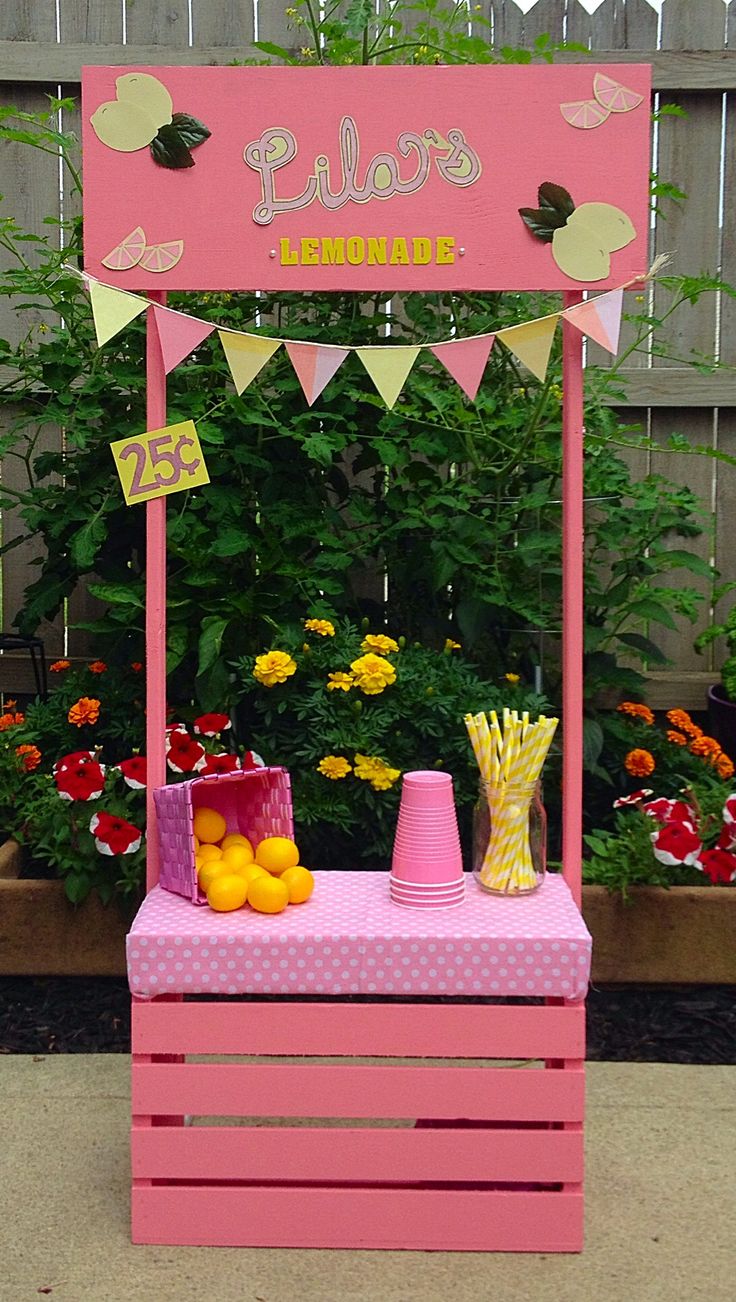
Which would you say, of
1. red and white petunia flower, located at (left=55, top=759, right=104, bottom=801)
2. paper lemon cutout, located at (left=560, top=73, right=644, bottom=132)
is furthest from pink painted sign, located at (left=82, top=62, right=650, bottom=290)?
red and white petunia flower, located at (left=55, top=759, right=104, bottom=801)

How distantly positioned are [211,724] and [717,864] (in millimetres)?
1188

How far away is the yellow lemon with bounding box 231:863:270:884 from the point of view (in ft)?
6.75

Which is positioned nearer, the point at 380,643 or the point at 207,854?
the point at 207,854

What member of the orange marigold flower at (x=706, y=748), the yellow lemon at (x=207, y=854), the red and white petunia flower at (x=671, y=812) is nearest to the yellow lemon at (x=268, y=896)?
the yellow lemon at (x=207, y=854)

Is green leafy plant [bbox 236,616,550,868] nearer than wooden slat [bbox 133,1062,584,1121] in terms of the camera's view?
No

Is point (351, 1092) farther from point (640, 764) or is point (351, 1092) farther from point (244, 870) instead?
point (640, 764)

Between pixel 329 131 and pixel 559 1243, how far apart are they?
1.80m

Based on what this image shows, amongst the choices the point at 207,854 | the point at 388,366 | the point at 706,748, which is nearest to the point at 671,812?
the point at 706,748

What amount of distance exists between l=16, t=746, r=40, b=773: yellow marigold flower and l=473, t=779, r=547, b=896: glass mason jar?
1331mm

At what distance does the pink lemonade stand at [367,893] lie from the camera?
190 centimetres

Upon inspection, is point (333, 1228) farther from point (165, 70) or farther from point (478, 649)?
point (165, 70)

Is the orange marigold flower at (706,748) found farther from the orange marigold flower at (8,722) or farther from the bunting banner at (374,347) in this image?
the orange marigold flower at (8,722)

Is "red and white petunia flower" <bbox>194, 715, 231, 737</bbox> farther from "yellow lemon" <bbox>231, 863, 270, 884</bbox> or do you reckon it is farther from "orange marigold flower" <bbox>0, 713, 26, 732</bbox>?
"yellow lemon" <bbox>231, 863, 270, 884</bbox>

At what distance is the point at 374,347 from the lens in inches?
79.7
